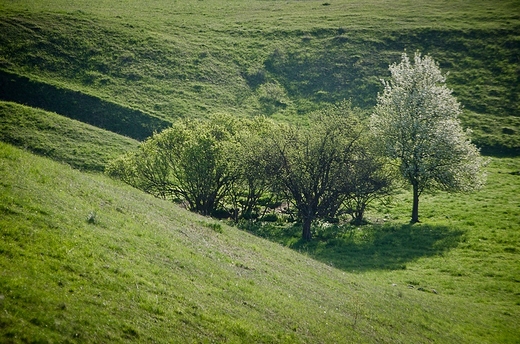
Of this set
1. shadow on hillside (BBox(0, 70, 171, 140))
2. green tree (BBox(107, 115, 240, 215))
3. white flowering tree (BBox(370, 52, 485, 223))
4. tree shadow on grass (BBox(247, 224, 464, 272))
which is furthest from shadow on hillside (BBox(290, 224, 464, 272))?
shadow on hillside (BBox(0, 70, 171, 140))

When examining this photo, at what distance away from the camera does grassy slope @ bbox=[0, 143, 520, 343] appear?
45.0 feet

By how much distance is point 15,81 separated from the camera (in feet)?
259

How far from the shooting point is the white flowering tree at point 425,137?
5144 centimetres

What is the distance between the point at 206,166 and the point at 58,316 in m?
36.5

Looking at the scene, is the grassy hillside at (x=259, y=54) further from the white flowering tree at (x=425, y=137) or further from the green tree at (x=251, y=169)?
the green tree at (x=251, y=169)

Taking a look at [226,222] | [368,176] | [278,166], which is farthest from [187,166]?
[368,176]

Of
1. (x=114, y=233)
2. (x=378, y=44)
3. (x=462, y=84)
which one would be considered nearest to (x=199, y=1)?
(x=378, y=44)

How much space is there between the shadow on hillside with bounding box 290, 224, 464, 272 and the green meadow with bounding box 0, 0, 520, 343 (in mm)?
259

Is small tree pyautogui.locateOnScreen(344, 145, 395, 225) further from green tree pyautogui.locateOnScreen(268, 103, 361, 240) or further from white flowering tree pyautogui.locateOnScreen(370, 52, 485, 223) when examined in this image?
white flowering tree pyautogui.locateOnScreen(370, 52, 485, 223)

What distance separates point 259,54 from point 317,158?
65534 mm

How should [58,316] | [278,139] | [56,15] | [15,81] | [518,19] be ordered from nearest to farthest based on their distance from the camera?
[58,316] < [278,139] < [15,81] < [56,15] < [518,19]

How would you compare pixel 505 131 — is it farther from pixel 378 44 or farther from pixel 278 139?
pixel 278 139

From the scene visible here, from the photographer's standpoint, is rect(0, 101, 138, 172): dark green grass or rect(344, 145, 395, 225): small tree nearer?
rect(344, 145, 395, 225): small tree

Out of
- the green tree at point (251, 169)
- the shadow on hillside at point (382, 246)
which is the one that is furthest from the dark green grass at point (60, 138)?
the shadow on hillside at point (382, 246)
